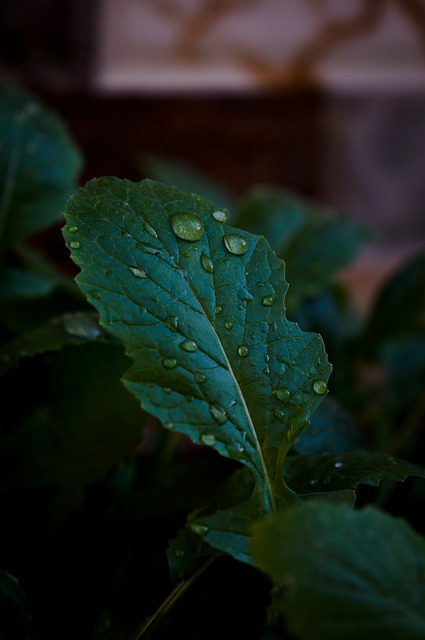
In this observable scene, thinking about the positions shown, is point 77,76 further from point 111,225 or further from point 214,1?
point 111,225

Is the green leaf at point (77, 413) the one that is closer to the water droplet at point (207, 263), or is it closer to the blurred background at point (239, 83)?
the water droplet at point (207, 263)

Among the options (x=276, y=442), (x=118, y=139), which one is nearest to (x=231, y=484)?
(x=276, y=442)

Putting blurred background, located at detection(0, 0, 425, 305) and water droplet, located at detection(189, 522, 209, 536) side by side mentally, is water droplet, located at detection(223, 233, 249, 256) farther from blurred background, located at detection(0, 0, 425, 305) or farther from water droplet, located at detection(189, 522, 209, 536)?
blurred background, located at detection(0, 0, 425, 305)

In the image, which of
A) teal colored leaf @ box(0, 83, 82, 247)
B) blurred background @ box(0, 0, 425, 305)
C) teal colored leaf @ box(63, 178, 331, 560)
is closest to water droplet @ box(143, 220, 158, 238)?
teal colored leaf @ box(63, 178, 331, 560)

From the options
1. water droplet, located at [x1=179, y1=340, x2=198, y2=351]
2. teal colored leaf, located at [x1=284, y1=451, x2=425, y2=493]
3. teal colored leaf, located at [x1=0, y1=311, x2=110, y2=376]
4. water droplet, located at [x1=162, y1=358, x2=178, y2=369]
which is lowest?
teal colored leaf, located at [x1=284, y1=451, x2=425, y2=493]

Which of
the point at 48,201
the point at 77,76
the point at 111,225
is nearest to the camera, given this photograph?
the point at 111,225

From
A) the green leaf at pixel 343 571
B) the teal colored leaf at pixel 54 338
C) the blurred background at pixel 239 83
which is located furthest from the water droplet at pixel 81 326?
the blurred background at pixel 239 83

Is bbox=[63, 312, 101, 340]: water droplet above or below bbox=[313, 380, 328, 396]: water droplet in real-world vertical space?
below
